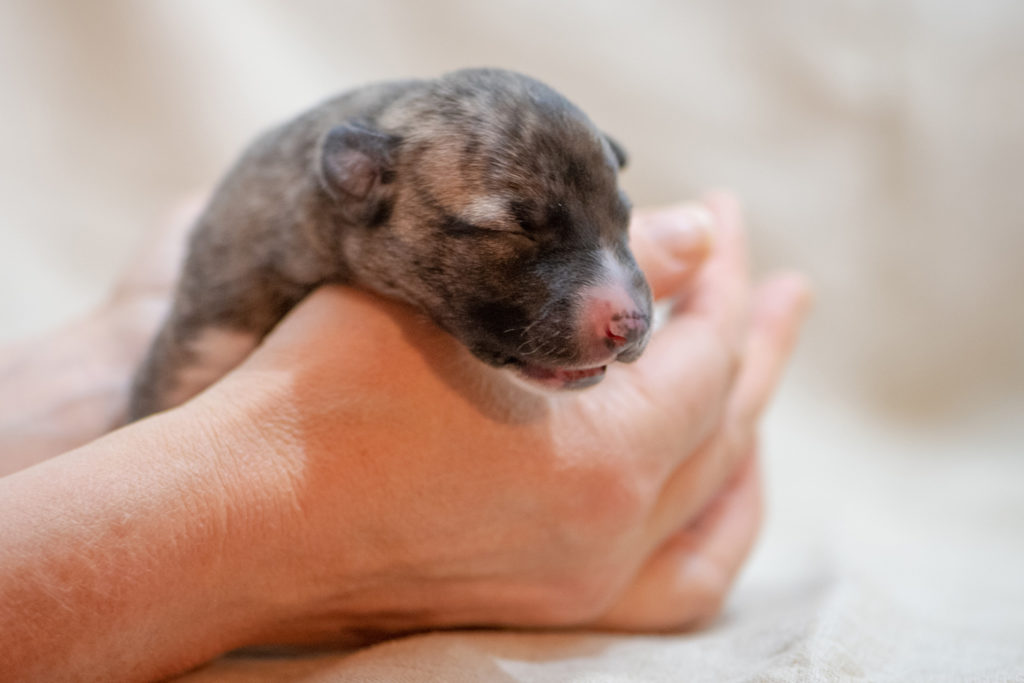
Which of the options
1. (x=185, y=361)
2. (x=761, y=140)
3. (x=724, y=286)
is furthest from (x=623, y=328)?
(x=761, y=140)

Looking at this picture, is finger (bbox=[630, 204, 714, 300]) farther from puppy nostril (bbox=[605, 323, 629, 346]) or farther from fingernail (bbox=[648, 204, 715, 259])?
puppy nostril (bbox=[605, 323, 629, 346])

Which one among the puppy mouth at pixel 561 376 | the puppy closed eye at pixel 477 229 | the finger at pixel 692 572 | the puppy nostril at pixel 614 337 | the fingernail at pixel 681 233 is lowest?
the finger at pixel 692 572

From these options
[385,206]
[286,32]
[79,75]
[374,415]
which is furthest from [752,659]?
[79,75]

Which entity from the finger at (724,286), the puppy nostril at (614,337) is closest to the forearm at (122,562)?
the puppy nostril at (614,337)

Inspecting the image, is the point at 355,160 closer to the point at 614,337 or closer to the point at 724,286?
the point at 614,337

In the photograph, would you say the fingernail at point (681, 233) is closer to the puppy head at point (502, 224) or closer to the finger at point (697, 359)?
the finger at point (697, 359)

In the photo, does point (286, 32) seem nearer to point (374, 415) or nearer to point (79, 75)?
point (79, 75)
